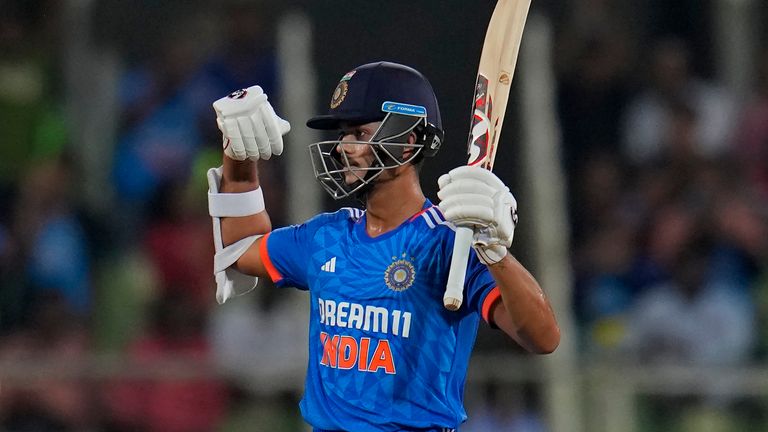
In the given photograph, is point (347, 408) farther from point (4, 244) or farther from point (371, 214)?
point (4, 244)

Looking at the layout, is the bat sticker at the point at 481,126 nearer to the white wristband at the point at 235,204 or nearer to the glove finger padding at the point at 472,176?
the glove finger padding at the point at 472,176

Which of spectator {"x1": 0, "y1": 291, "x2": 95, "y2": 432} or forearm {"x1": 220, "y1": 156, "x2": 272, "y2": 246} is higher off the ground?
forearm {"x1": 220, "y1": 156, "x2": 272, "y2": 246}

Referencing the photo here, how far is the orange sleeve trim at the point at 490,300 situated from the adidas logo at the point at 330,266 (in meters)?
0.52

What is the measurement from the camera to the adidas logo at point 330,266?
3783 millimetres

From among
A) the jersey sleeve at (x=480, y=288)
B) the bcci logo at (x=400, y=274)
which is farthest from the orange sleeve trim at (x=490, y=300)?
the bcci logo at (x=400, y=274)

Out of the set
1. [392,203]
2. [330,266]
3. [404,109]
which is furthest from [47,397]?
[404,109]

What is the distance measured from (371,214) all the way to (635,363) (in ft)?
11.3

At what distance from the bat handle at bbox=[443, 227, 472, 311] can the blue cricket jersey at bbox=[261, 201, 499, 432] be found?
14 centimetres

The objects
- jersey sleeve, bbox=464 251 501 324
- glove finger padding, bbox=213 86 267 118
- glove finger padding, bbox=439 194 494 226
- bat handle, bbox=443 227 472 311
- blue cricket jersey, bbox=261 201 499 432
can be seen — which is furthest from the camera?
glove finger padding, bbox=213 86 267 118

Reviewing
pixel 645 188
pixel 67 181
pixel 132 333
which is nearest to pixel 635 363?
pixel 645 188

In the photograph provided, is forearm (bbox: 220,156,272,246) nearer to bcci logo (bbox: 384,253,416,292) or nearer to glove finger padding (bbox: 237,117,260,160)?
glove finger padding (bbox: 237,117,260,160)

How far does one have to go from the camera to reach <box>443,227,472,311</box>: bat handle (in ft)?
11.0

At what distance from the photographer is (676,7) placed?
8.09m

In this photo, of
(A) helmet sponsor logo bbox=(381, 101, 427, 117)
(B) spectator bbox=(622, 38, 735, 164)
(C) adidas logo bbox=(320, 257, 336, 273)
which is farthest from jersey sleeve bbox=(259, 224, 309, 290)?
(B) spectator bbox=(622, 38, 735, 164)
